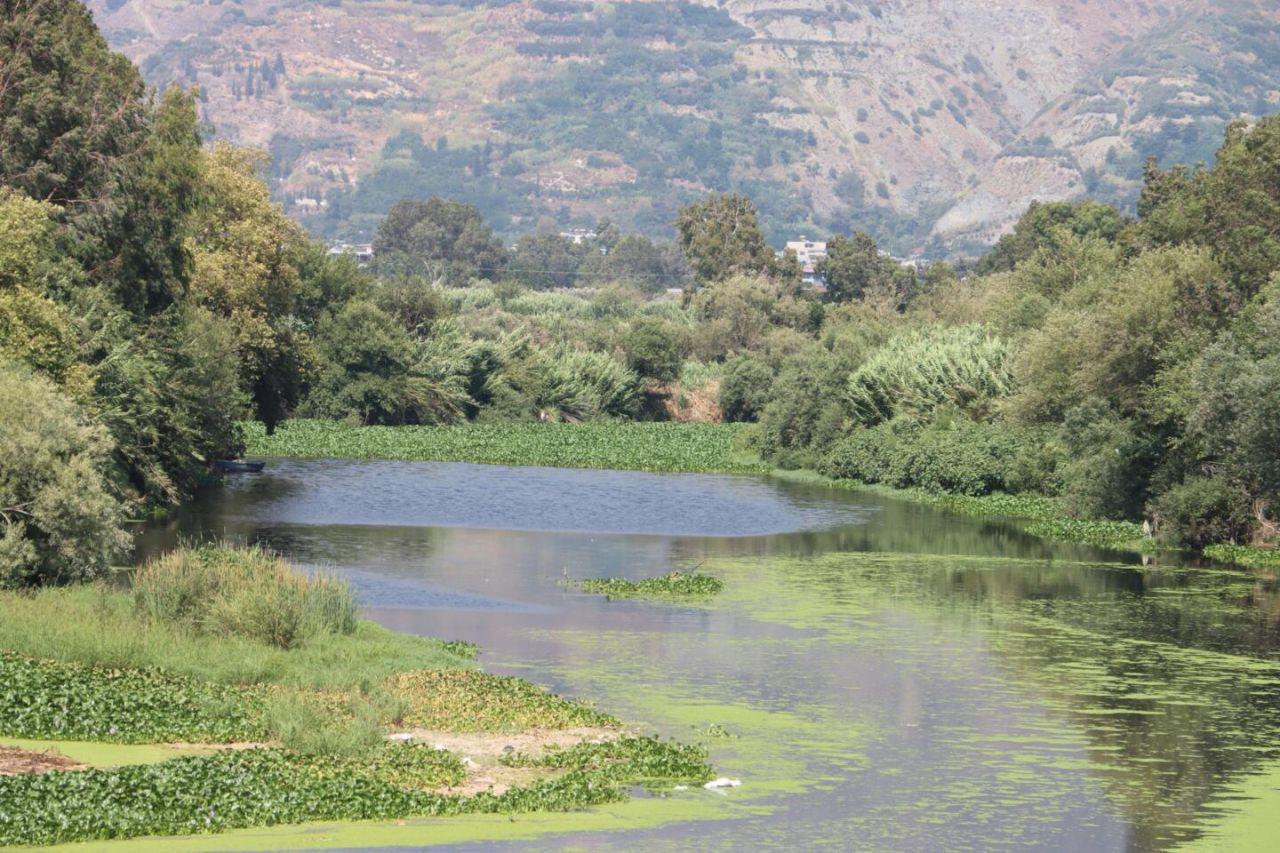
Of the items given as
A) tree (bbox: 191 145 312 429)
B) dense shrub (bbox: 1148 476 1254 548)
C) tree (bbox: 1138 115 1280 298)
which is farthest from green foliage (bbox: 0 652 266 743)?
tree (bbox: 191 145 312 429)

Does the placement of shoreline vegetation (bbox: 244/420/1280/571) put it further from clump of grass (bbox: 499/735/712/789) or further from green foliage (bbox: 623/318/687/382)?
clump of grass (bbox: 499/735/712/789)

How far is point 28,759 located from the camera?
25203 mm

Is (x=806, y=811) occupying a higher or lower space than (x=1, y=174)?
lower

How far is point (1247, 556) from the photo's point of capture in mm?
52906

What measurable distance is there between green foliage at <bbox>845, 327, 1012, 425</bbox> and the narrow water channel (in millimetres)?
10422

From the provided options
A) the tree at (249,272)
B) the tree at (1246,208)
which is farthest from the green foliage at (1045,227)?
the tree at (1246,208)

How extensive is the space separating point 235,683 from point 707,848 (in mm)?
10182

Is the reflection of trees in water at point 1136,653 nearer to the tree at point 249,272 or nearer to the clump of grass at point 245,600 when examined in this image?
the clump of grass at point 245,600

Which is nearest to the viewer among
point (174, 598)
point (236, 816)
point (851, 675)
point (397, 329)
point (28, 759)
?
point (236, 816)

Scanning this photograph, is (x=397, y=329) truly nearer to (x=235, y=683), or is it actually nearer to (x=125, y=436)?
(x=125, y=436)

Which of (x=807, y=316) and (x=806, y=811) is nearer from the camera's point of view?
(x=806, y=811)

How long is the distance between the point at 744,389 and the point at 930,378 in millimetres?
38924

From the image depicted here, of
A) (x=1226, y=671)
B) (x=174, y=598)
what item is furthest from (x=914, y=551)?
(x=174, y=598)

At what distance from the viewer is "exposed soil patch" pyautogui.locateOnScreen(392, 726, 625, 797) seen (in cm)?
2597
